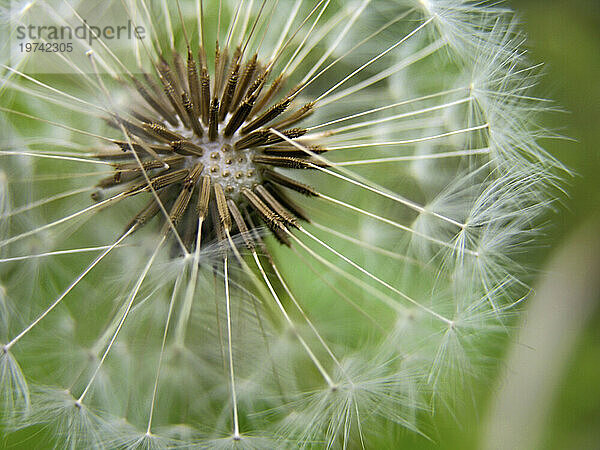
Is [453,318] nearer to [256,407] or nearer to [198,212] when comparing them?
[256,407]

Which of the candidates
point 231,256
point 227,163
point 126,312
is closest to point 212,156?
point 227,163

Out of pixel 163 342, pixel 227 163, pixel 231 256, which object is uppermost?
pixel 227 163

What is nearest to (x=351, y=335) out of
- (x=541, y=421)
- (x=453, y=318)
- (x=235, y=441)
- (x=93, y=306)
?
(x=453, y=318)

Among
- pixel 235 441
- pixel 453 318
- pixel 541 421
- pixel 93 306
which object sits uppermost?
pixel 453 318

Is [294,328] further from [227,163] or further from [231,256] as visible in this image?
A: [227,163]

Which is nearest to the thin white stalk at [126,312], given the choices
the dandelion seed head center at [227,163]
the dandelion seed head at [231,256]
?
the dandelion seed head at [231,256]

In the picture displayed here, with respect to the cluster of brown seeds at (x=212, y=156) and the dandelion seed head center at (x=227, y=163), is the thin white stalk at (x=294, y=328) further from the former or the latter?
the dandelion seed head center at (x=227, y=163)

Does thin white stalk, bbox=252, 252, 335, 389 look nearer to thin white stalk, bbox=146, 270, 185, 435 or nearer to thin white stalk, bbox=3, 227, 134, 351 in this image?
thin white stalk, bbox=146, 270, 185, 435

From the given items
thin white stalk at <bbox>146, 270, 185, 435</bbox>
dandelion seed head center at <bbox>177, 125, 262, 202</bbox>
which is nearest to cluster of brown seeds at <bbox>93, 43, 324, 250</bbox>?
dandelion seed head center at <bbox>177, 125, 262, 202</bbox>
